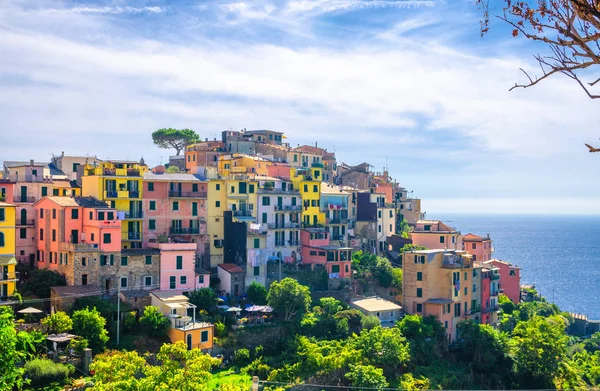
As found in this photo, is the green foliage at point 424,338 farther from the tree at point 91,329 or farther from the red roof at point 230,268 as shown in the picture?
the tree at point 91,329

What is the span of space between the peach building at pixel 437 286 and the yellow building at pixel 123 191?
23796 millimetres

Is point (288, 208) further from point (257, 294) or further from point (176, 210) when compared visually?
point (257, 294)

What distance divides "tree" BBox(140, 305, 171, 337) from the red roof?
9.96 meters

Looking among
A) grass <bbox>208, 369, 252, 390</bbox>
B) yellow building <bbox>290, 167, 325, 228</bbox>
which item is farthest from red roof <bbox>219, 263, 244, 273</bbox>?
grass <bbox>208, 369, 252, 390</bbox>

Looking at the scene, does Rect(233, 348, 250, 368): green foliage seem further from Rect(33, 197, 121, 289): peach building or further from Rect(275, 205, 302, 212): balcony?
Rect(275, 205, 302, 212): balcony

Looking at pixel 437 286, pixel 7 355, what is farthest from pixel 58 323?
pixel 437 286

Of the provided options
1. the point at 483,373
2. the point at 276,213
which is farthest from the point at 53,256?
the point at 483,373

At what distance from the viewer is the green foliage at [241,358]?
4512 centimetres

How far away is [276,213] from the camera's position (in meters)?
60.2

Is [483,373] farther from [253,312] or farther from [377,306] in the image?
[253,312]

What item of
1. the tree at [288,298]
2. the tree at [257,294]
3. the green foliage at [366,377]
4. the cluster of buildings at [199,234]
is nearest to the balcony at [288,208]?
the cluster of buildings at [199,234]

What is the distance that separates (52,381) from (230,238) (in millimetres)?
23046

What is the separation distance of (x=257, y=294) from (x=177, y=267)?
7.02 meters

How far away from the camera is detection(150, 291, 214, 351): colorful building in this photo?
145 feet
